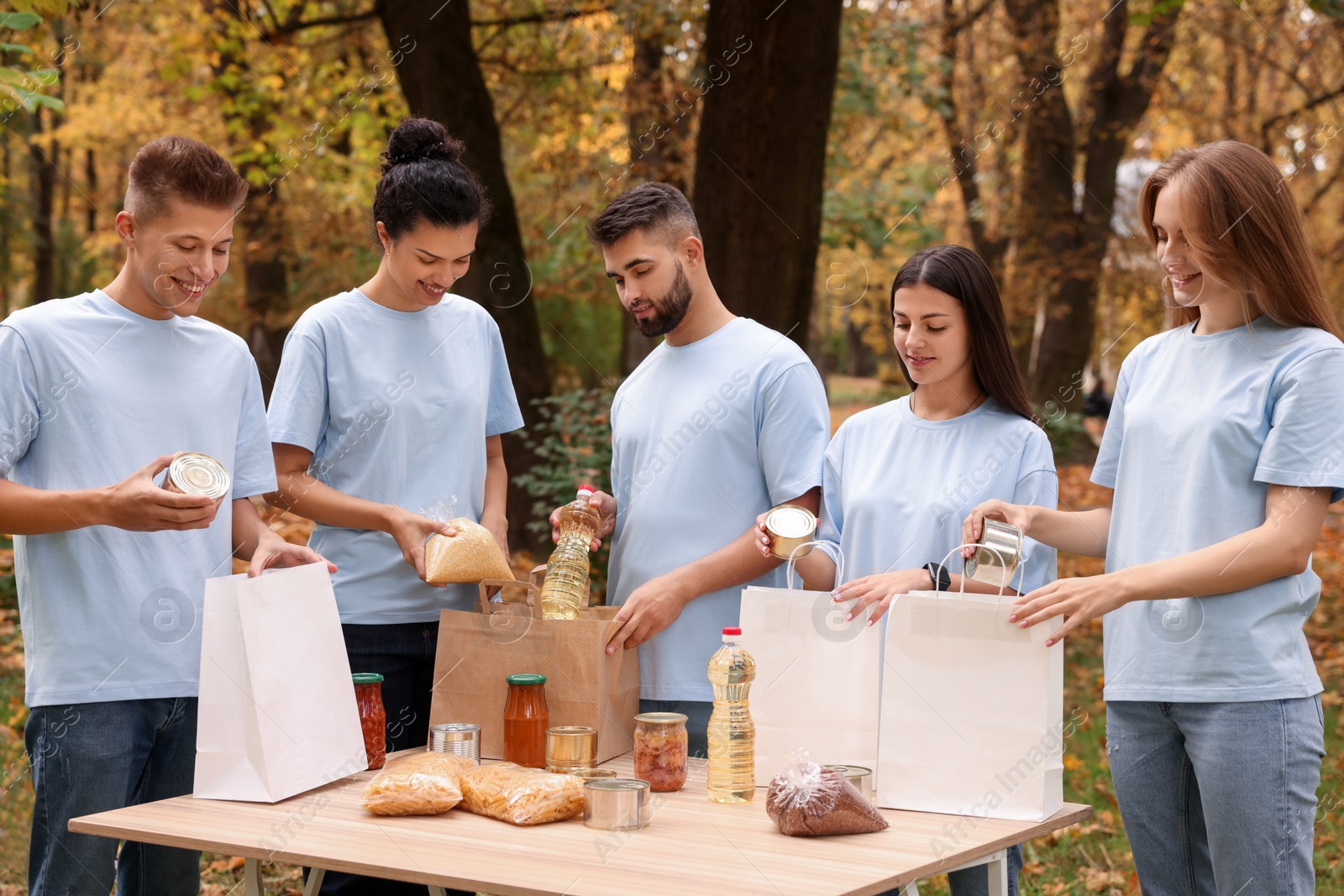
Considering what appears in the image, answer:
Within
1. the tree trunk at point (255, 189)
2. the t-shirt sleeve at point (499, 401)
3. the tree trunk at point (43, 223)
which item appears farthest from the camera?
the tree trunk at point (43, 223)

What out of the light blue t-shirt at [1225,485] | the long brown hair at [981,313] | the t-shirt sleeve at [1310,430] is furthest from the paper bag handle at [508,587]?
the t-shirt sleeve at [1310,430]

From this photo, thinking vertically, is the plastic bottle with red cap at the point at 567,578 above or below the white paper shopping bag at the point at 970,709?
above

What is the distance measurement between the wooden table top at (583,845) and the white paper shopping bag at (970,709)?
0.05m

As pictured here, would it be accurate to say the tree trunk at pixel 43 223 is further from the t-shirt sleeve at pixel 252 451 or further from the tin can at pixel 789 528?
the tin can at pixel 789 528

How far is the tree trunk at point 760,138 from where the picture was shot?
6.36 metres

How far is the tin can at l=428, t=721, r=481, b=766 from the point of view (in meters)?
2.65

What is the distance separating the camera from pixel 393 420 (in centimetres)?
305

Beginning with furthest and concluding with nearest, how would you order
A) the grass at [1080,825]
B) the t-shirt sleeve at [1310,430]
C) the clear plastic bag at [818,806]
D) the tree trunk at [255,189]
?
the tree trunk at [255,189]
the grass at [1080,825]
the t-shirt sleeve at [1310,430]
the clear plastic bag at [818,806]

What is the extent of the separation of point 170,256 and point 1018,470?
6.34 ft

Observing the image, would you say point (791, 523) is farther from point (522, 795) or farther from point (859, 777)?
point (522, 795)

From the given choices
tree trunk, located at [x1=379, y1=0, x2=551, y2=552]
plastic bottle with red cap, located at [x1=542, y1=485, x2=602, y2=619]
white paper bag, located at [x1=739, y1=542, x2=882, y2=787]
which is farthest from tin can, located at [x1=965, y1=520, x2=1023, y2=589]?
tree trunk, located at [x1=379, y1=0, x2=551, y2=552]

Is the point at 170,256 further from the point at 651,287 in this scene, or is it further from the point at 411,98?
the point at 411,98

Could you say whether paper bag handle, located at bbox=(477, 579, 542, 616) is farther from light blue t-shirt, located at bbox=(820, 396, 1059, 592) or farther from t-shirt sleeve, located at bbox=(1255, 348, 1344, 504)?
t-shirt sleeve, located at bbox=(1255, 348, 1344, 504)

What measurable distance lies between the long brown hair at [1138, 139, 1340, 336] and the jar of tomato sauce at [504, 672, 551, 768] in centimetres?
163
